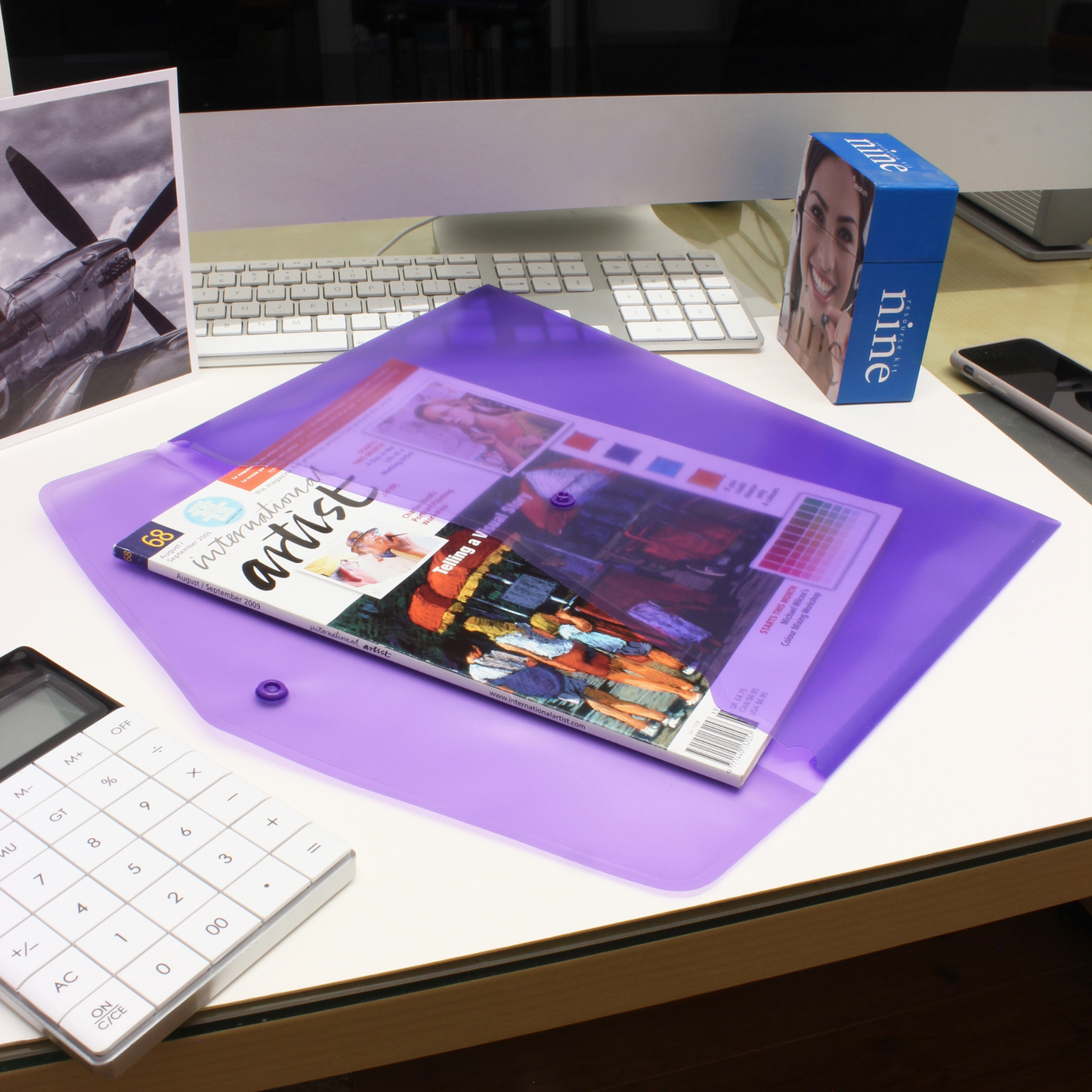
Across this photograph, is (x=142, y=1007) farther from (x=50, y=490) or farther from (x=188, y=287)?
(x=188, y=287)

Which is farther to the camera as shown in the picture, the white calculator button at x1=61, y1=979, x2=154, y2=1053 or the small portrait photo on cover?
the small portrait photo on cover

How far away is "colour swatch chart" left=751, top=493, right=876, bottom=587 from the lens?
17.0 inches

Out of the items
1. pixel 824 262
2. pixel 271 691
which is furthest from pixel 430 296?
pixel 271 691

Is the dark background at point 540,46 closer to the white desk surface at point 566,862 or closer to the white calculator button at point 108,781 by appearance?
the white desk surface at point 566,862

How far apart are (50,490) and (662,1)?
508 millimetres

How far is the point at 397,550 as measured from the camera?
1.40 feet

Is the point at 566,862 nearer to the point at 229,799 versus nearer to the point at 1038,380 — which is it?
the point at 229,799

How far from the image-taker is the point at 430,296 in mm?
666

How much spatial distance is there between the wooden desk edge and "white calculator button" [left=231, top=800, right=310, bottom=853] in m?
0.05

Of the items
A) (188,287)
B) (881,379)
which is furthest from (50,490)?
(881,379)

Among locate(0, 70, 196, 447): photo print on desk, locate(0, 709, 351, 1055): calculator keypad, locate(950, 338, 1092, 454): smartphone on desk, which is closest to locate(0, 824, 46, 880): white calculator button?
locate(0, 709, 351, 1055): calculator keypad

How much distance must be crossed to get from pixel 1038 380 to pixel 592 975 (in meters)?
0.53

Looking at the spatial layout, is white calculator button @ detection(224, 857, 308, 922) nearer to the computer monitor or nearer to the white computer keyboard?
the white computer keyboard

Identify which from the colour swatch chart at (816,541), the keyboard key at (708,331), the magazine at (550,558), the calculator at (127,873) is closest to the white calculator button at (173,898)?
the calculator at (127,873)
